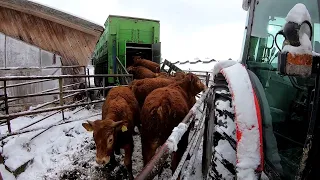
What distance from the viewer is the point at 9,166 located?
425 centimetres

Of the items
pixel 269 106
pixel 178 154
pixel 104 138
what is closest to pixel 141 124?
pixel 178 154

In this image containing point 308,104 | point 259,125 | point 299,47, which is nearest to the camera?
point 299,47

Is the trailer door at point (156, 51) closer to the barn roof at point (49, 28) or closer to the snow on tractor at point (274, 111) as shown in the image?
the barn roof at point (49, 28)

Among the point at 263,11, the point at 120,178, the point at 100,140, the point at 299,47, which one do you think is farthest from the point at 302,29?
the point at 120,178

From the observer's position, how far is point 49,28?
500 centimetres

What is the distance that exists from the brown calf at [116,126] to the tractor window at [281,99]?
7.41 ft

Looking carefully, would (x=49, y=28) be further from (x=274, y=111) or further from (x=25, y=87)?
(x=25, y=87)

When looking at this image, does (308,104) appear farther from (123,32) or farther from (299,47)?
(123,32)

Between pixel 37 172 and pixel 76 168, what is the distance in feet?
2.14

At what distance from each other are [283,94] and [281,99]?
50 millimetres

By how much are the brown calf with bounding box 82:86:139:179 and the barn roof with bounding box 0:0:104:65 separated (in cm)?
116

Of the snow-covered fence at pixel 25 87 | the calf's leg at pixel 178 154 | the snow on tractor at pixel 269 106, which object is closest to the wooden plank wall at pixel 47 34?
the calf's leg at pixel 178 154

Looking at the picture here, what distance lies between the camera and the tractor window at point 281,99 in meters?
1.98

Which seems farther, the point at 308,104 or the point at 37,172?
the point at 37,172
